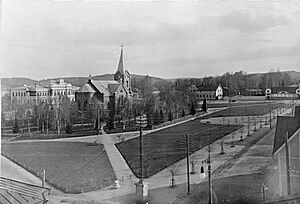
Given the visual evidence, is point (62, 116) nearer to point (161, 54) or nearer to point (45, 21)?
point (45, 21)

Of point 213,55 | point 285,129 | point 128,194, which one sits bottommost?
point 128,194

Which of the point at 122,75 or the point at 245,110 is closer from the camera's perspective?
the point at 122,75

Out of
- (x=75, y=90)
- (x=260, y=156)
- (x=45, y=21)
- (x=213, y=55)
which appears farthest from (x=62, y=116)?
Answer: (x=260, y=156)

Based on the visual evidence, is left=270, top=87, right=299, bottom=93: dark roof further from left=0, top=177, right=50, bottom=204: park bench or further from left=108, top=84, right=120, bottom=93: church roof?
left=0, top=177, right=50, bottom=204: park bench

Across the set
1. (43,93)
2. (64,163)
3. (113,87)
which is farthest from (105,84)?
(64,163)


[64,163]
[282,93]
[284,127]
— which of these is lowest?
[64,163]

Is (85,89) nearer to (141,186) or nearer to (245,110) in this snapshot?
(141,186)

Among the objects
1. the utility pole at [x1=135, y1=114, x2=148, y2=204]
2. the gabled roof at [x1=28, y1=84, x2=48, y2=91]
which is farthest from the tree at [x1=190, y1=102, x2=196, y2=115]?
the gabled roof at [x1=28, y1=84, x2=48, y2=91]
